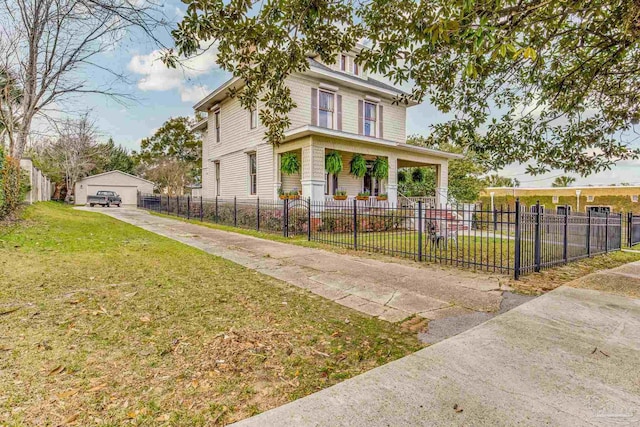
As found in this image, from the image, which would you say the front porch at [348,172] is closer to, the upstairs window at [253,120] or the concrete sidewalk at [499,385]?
the upstairs window at [253,120]

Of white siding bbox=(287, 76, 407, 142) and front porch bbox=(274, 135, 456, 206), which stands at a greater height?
white siding bbox=(287, 76, 407, 142)

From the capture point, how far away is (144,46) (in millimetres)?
5719

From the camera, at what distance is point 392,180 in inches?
655

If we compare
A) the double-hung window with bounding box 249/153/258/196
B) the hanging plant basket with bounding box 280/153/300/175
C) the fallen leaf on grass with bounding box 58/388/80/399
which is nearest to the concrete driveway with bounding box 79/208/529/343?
the fallen leaf on grass with bounding box 58/388/80/399

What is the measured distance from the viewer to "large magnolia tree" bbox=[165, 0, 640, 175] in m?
3.75

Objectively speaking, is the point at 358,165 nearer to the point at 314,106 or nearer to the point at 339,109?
the point at 339,109

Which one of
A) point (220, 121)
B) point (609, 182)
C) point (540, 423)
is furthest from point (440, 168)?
point (609, 182)

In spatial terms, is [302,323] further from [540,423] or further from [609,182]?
[609,182]

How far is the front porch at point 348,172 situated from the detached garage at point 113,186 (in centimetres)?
2969

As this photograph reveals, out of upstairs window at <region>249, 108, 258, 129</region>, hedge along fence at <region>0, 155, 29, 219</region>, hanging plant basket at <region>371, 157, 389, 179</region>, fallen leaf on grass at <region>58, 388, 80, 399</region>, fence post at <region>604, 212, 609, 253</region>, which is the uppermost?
upstairs window at <region>249, 108, 258, 129</region>

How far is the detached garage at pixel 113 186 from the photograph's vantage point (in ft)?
116

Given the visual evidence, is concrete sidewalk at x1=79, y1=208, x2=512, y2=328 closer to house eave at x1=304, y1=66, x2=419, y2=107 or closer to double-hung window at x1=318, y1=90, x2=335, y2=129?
double-hung window at x1=318, y1=90, x2=335, y2=129

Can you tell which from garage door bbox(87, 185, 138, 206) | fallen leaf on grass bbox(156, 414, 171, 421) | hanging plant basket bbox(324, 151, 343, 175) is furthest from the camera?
garage door bbox(87, 185, 138, 206)

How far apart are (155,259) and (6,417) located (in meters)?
5.04
